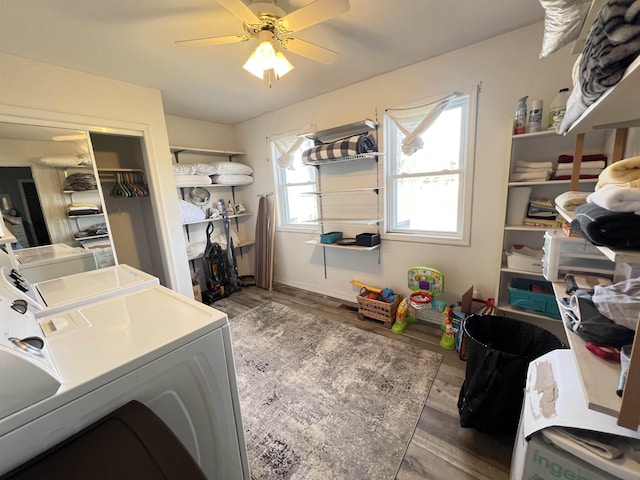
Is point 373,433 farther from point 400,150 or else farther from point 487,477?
point 400,150

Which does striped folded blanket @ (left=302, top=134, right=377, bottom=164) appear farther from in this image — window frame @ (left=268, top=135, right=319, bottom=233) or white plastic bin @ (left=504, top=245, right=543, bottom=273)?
white plastic bin @ (left=504, top=245, right=543, bottom=273)

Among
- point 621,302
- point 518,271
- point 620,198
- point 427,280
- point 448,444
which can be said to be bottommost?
point 448,444

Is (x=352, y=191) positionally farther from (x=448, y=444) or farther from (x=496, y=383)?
(x=448, y=444)

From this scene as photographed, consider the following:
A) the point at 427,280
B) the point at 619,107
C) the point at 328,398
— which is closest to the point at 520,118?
the point at 619,107

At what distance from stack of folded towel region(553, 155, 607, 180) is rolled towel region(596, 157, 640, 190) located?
137cm

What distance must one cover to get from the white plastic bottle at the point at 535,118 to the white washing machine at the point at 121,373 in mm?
2278

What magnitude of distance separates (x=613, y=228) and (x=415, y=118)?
2.09 meters

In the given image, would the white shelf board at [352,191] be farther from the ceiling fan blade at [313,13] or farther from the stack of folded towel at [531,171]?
the ceiling fan blade at [313,13]

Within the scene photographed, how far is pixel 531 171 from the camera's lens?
5.98 ft

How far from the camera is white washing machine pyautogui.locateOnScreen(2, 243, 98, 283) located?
1.95 metres

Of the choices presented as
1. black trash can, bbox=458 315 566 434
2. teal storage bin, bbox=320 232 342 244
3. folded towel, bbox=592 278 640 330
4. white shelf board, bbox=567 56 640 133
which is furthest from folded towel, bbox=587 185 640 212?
teal storage bin, bbox=320 232 342 244

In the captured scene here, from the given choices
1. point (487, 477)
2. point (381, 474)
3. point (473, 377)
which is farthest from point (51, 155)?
point (487, 477)

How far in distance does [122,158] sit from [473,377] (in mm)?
3896

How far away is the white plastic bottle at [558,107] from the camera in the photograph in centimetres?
164
